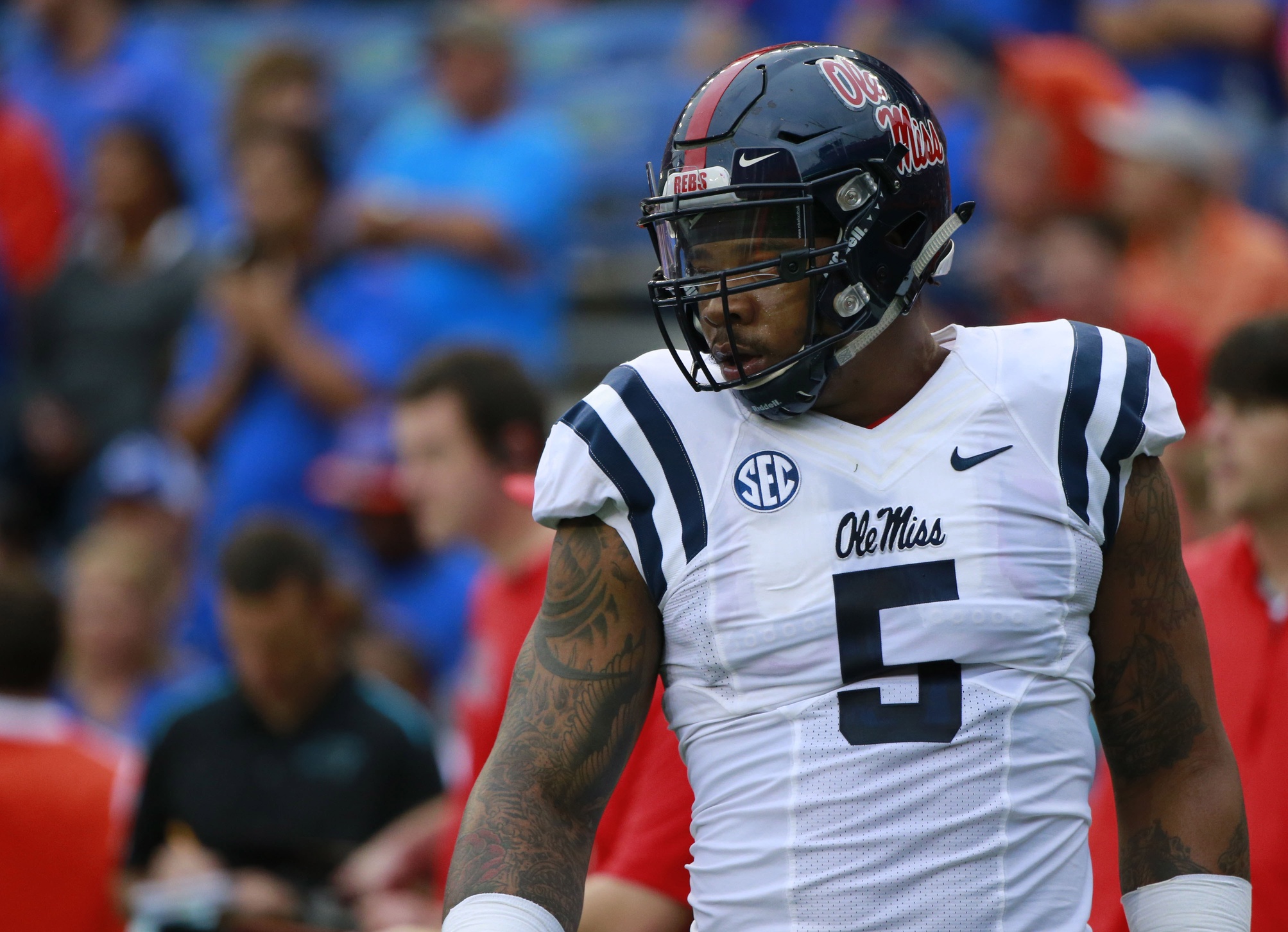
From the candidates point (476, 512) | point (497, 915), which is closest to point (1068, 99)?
point (476, 512)

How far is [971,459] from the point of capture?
2.13m

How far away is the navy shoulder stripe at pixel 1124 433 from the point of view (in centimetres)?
214

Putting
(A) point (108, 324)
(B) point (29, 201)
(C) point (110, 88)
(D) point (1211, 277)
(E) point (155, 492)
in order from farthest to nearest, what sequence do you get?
(B) point (29, 201), (C) point (110, 88), (A) point (108, 324), (E) point (155, 492), (D) point (1211, 277)

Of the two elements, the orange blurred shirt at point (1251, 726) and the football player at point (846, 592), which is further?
the orange blurred shirt at point (1251, 726)

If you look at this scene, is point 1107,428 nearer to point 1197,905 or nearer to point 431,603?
point 1197,905

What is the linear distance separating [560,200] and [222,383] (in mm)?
1532

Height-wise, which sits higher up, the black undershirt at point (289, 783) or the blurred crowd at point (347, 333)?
the blurred crowd at point (347, 333)

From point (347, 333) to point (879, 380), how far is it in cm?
441

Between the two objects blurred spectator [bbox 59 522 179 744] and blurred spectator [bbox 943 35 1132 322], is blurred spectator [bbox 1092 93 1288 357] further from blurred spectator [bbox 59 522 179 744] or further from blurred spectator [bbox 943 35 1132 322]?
blurred spectator [bbox 59 522 179 744]

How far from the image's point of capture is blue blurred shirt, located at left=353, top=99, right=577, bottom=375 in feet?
21.1

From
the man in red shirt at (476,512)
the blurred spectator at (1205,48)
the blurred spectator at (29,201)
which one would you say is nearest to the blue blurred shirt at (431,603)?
the man in red shirt at (476,512)

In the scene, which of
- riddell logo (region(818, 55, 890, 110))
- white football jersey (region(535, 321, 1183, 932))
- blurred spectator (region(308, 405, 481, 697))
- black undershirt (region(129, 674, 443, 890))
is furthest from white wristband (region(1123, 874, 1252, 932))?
blurred spectator (region(308, 405, 481, 697))

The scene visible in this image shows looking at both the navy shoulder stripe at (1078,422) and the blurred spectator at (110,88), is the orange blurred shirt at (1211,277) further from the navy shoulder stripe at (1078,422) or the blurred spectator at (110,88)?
the blurred spectator at (110,88)

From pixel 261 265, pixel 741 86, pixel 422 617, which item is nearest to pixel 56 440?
pixel 261 265
